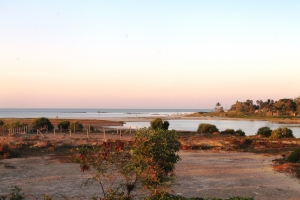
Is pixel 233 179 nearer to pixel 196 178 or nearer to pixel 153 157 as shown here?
pixel 196 178

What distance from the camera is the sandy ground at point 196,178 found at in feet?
45.1

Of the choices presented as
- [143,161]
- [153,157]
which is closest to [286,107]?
[153,157]

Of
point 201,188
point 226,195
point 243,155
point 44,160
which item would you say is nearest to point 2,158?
point 44,160

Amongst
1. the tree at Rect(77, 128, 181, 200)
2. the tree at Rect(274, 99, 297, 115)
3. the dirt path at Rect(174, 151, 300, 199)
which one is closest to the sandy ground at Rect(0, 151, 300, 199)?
the dirt path at Rect(174, 151, 300, 199)

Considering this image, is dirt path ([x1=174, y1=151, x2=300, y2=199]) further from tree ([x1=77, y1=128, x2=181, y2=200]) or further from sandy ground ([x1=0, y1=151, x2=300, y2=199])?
tree ([x1=77, y1=128, x2=181, y2=200])

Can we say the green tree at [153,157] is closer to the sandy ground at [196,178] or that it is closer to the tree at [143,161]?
the tree at [143,161]

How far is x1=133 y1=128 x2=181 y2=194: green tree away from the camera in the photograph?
9.68m

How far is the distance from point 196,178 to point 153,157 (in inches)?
310

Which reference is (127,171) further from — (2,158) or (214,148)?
(214,148)

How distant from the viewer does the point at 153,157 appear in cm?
971

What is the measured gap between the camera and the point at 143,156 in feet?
31.9

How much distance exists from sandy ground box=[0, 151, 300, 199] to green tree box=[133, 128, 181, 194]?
3762mm

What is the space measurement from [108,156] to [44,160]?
1467cm

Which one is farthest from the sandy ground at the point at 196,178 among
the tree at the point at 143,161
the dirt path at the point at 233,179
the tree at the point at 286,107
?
Result: the tree at the point at 286,107
